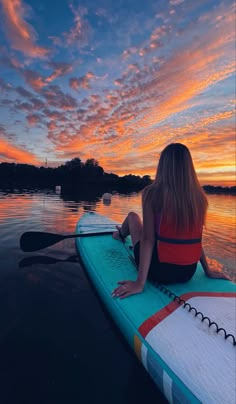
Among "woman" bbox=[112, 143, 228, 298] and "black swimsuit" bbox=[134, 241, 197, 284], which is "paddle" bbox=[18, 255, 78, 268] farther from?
"black swimsuit" bbox=[134, 241, 197, 284]

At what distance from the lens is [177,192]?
217cm

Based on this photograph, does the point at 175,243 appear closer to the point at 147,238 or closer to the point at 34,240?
the point at 147,238

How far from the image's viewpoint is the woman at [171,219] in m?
2.20

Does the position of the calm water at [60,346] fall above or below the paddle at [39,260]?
below

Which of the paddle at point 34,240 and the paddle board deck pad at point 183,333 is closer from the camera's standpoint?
the paddle board deck pad at point 183,333

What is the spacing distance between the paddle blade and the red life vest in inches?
118

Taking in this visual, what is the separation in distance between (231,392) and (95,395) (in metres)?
1.09

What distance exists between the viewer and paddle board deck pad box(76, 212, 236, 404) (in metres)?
1.40

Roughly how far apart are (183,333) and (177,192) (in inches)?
50.7

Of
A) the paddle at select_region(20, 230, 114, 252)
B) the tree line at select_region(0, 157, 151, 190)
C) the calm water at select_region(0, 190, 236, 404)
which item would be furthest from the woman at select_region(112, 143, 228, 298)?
the tree line at select_region(0, 157, 151, 190)

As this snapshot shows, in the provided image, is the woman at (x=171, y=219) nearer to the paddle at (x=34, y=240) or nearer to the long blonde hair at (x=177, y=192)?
the long blonde hair at (x=177, y=192)

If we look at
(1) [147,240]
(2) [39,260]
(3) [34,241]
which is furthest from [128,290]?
(3) [34,241]

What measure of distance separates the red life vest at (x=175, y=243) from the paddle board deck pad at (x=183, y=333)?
40 centimetres

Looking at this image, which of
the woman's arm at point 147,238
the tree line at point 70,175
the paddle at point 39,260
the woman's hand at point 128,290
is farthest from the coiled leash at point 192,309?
the tree line at point 70,175
